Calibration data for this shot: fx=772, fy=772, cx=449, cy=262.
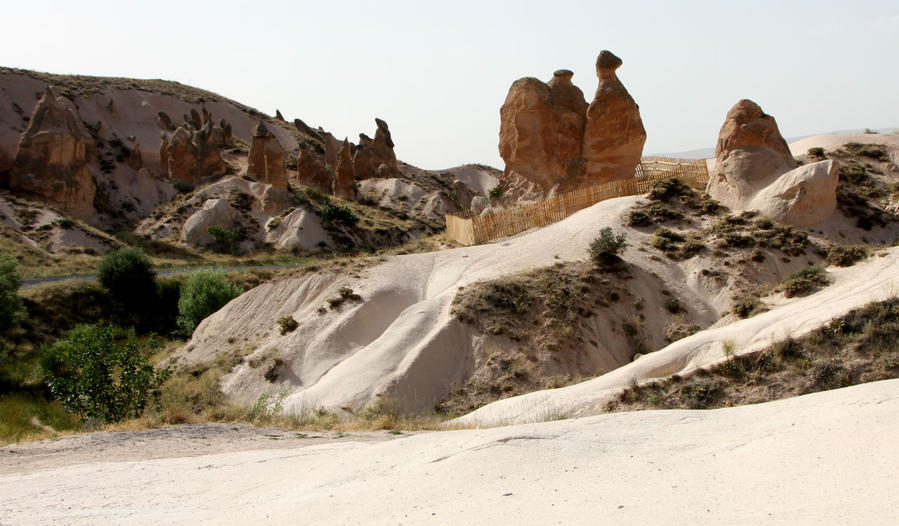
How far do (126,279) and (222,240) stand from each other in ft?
37.9

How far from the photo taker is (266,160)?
53.2 m

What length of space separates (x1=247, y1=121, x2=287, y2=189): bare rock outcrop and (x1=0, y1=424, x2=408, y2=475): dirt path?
41838mm

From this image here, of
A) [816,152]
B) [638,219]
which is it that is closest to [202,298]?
[638,219]

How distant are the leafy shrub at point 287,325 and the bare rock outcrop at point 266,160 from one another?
102ft

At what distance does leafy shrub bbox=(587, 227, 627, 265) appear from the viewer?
2206cm

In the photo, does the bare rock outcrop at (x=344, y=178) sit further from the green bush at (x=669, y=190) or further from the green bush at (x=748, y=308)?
the green bush at (x=748, y=308)

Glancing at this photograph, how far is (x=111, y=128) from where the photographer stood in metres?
68.8

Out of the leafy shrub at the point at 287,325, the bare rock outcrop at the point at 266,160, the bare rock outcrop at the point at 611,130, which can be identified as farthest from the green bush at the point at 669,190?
the bare rock outcrop at the point at 266,160

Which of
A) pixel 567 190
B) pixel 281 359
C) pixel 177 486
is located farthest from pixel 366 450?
pixel 567 190

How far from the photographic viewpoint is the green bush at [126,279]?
35156 mm

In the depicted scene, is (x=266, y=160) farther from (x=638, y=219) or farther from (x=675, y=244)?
(x=675, y=244)

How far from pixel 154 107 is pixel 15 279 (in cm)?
4822

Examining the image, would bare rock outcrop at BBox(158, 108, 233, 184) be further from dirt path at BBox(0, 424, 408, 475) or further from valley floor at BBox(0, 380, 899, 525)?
valley floor at BBox(0, 380, 899, 525)

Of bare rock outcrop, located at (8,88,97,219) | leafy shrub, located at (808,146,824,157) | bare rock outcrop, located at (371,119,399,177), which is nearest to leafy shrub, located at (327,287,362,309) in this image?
leafy shrub, located at (808,146,824,157)
